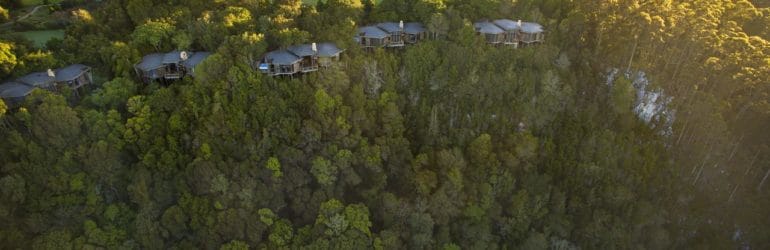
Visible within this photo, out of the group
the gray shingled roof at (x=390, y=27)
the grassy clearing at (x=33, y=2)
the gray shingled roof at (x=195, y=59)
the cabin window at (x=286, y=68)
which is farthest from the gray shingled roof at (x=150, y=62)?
the grassy clearing at (x=33, y=2)

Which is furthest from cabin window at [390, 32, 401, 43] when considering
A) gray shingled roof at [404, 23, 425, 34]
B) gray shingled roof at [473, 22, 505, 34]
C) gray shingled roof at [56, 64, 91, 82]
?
gray shingled roof at [56, 64, 91, 82]

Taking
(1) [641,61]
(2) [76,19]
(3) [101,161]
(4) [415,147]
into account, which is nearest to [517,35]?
(1) [641,61]

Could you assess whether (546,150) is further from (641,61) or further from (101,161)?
(101,161)

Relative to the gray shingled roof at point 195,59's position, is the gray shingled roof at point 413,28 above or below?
above

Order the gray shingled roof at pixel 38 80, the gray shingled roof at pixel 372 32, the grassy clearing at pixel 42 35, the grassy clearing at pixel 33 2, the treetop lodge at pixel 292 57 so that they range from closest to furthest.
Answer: the gray shingled roof at pixel 38 80
the treetop lodge at pixel 292 57
the gray shingled roof at pixel 372 32
the grassy clearing at pixel 42 35
the grassy clearing at pixel 33 2

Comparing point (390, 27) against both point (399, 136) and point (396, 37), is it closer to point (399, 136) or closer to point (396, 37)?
point (396, 37)

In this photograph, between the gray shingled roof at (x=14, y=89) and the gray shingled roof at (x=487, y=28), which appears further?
the gray shingled roof at (x=487, y=28)

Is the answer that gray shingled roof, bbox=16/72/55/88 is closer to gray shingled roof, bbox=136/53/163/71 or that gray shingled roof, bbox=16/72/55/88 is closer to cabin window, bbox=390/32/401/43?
gray shingled roof, bbox=136/53/163/71

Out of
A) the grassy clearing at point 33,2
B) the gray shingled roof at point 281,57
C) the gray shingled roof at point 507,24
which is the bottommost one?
the gray shingled roof at point 281,57

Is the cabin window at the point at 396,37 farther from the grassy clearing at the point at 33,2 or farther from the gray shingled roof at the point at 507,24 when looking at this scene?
the grassy clearing at the point at 33,2
